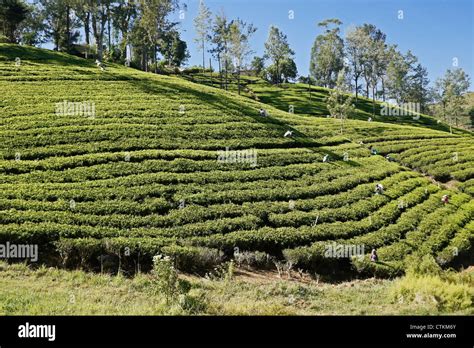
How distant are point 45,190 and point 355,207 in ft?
64.5

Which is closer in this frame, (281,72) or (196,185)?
(196,185)

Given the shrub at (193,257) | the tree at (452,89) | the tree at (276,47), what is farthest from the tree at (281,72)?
the shrub at (193,257)

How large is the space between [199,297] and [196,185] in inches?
536

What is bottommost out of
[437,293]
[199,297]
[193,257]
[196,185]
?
[193,257]

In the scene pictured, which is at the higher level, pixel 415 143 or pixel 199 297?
pixel 415 143

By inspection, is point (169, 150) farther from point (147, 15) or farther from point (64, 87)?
point (147, 15)

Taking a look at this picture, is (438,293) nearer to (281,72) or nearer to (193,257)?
(193,257)

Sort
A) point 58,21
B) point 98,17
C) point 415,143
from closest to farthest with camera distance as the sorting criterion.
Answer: point 415,143 → point 98,17 → point 58,21

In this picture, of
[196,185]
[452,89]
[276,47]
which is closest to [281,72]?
[276,47]

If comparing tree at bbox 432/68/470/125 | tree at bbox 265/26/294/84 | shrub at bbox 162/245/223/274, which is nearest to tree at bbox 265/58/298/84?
tree at bbox 265/26/294/84

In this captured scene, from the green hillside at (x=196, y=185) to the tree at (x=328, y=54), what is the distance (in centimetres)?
6128

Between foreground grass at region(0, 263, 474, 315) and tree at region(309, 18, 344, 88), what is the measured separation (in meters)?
91.9

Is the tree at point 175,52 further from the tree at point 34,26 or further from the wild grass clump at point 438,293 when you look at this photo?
the wild grass clump at point 438,293

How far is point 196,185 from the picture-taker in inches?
1071
